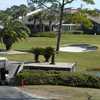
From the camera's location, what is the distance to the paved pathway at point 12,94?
69.9 ft

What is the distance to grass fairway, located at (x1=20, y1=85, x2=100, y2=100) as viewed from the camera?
21734mm

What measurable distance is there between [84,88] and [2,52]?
22224mm

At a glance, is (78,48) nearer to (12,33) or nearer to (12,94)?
(12,33)

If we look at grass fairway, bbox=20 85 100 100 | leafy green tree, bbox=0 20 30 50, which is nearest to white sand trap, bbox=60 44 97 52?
leafy green tree, bbox=0 20 30 50

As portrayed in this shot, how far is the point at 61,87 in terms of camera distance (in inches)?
964

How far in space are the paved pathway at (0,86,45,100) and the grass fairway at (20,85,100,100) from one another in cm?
53

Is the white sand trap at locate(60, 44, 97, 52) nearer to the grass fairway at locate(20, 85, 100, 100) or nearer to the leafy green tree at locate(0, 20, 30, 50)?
the leafy green tree at locate(0, 20, 30, 50)

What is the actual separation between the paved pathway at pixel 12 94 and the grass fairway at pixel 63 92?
53cm

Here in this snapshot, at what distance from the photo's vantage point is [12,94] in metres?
22.4

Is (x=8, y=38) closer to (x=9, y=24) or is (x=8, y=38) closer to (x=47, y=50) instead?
(x=9, y=24)

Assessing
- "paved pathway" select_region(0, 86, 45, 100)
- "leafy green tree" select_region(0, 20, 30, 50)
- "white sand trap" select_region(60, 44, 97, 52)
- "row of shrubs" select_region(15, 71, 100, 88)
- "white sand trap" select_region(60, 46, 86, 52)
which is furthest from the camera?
"white sand trap" select_region(60, 44, 97, 52)

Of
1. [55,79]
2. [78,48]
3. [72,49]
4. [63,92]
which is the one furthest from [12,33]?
[63,92]

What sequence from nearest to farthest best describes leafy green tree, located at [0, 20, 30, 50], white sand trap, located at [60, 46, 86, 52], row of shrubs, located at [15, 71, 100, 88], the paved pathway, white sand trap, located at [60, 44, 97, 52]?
the paved pathway → row of shrubs, located at [15, 71, 100, 88] → leafy green tree, located at [0, 20, 30, 50] → white sand trap, located at [60, 46, 86, 52] → white sand trap, located at [60, 44, 97, 52]

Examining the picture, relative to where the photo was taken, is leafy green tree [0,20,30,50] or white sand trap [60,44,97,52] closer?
leafy green tree [0,20,30,50]
